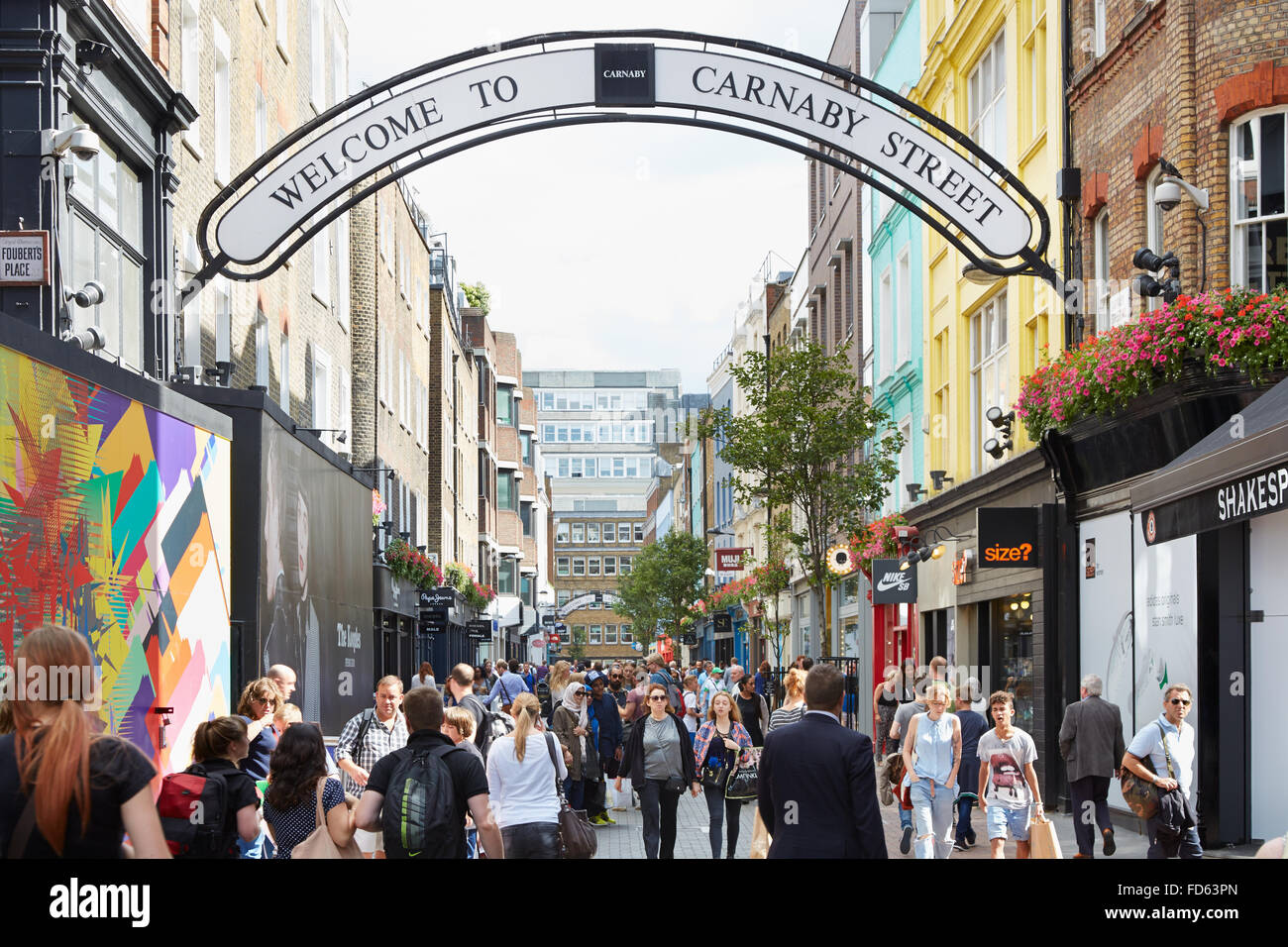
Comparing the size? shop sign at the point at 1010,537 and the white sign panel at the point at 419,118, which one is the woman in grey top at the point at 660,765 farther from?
the size? shop sign at the point at 1010,537

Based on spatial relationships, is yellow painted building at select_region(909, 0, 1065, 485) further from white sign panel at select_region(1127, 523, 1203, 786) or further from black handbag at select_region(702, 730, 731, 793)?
black handbag at select_region(702, 730, 731, 793)

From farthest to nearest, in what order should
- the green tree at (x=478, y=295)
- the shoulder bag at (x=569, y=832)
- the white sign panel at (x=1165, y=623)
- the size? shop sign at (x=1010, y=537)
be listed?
1. the green tree at (x=478, y=295)
2. the size? shop sign at (x=1010, y=537)
3. the white sign panel at (x=1165, y=623)
4. the shoulder bag at (x=569, y=832)

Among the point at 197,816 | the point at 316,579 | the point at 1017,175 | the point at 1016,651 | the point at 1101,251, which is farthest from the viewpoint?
the point at 1017,175

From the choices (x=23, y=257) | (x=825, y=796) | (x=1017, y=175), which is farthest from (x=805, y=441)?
(x=825, y=796)

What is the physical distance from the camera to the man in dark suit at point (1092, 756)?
1436 centimetres

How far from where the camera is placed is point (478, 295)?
71.8 m

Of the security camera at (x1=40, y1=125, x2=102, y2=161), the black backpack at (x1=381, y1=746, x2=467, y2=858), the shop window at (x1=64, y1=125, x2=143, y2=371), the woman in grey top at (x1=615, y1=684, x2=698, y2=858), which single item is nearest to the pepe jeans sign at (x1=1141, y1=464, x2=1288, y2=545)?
the woman in grey top at (x1=615, y1=684, x2=698, y2=858)

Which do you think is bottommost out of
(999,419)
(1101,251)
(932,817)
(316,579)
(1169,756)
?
(932,817)

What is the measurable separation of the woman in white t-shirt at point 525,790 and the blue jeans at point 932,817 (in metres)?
4.91

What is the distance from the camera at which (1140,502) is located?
1445 centimetres

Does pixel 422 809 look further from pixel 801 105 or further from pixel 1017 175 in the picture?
pixel 1017 175

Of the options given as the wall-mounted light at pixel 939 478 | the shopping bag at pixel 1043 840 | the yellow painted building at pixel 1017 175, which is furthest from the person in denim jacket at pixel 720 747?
the wall-mounted light at pixel 939 478

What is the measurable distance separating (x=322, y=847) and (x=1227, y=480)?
7688mm

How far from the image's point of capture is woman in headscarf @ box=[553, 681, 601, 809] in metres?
17.2
